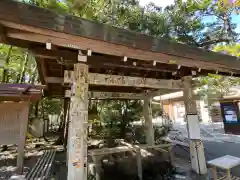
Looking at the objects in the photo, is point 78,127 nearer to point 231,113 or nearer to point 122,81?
point 122,81

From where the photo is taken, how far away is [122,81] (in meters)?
3.55

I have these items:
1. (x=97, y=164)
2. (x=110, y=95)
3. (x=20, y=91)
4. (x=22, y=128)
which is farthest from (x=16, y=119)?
Answer: (x=110, y=95)

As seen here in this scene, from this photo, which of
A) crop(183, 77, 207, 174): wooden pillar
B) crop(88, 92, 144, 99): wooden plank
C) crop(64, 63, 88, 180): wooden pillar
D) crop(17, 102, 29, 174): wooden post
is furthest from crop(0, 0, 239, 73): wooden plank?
crop(17, 102, 29, 174): wooden post

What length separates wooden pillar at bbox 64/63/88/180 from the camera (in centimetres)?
269

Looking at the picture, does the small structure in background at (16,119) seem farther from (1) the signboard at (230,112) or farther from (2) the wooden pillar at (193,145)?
(1) the signboard at (230,112)

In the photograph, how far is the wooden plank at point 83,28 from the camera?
1.86 metres

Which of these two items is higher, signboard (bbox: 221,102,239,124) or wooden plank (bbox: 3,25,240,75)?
wooden plank (bbox: 3,25,240,75)

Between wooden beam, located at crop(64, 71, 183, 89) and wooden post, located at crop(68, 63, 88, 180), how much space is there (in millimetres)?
181

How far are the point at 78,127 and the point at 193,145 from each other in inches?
122

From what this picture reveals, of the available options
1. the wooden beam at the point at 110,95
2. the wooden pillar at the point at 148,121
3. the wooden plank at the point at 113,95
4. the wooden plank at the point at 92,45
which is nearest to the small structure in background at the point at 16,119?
the wooden beam at the point at 110,95

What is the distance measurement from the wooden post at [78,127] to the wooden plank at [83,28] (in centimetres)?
89

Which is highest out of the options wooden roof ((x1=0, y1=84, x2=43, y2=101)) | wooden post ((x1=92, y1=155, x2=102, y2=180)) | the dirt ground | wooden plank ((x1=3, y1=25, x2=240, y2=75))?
wooden plank ((x1=3, y1=25, x2=240, y2=75))

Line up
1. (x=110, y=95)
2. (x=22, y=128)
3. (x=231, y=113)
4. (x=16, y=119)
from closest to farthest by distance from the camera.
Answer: (x=22, y=128) < (x=16, y=119) < (x=110, y=95) < (x=231, y=113)

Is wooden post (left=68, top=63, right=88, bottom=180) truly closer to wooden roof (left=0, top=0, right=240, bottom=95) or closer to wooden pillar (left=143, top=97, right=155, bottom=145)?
wooden roof (left=0, top=0, right=240, bottom=95)
